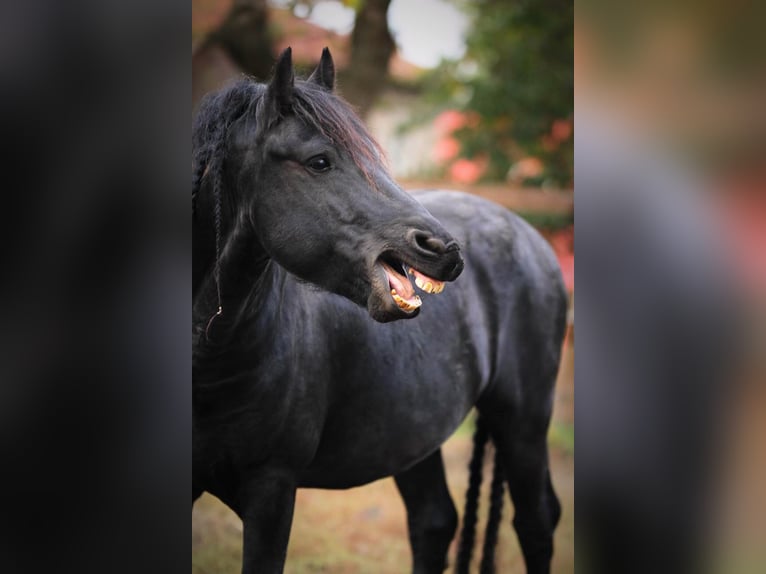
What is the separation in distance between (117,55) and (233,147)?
2.20ft

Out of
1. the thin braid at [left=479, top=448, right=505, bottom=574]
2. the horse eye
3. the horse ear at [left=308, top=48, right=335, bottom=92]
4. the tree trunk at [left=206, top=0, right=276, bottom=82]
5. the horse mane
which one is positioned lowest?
the thin braid at [left=479, top=448, right=505, bottom=574]

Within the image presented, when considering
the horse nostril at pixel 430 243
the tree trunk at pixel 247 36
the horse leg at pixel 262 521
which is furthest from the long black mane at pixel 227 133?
the tree trunk at pixel 247 36

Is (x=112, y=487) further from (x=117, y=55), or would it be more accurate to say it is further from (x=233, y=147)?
(x=233, y=147)

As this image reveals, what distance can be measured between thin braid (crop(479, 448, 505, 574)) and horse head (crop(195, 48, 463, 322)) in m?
1.31

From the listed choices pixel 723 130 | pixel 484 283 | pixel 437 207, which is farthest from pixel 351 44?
pixel 723 130

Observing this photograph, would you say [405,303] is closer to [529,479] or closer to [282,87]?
[282,87]

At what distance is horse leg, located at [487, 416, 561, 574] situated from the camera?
7.57 feet

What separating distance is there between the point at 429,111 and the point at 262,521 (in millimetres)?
2207

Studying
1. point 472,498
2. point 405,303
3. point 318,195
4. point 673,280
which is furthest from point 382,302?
point 472,498

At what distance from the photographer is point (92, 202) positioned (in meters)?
0.74

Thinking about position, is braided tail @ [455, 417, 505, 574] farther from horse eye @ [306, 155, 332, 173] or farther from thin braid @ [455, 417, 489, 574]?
horse eye @ [306, 155, 332, 173]

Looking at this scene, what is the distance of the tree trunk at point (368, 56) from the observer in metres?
2.57

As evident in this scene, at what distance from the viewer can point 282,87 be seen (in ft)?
4.40

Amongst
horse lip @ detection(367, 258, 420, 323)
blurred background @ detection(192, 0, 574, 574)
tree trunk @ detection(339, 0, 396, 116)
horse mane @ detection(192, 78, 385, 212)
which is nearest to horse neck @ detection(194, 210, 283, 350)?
horse mane @ detection(192, 78, 385, 212)
